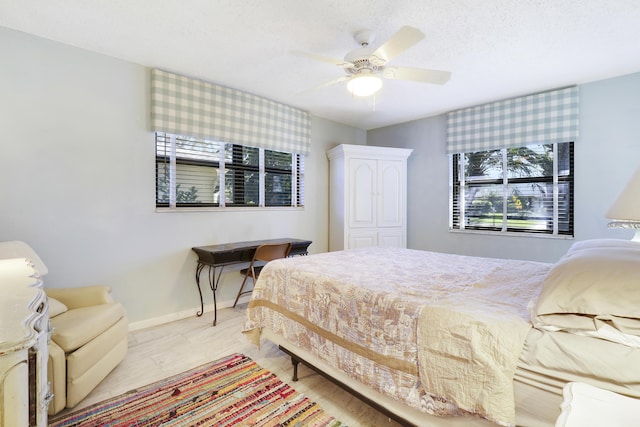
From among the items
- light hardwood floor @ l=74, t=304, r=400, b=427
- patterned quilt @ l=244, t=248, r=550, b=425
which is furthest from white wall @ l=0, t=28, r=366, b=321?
patterned quilt @ l=244, t=248, r=550, b=425

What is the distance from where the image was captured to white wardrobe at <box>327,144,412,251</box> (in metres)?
4.08

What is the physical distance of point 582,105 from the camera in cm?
306

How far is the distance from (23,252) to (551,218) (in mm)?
4667

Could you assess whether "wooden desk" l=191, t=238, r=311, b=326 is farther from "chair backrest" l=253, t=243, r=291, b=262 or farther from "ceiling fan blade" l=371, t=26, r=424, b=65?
"ceiling fan blade" l=371, t=26, r=424, b=65

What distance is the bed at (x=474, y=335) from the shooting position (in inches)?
38.5

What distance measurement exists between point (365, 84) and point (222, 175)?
1957 mm

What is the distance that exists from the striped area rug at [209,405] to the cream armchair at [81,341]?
0.15 metres

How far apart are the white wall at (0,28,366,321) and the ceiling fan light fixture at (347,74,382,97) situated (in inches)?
79.9

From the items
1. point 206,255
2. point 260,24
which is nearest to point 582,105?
point 260,24

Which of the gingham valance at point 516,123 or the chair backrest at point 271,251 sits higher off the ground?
the gingham valance at point 516,123

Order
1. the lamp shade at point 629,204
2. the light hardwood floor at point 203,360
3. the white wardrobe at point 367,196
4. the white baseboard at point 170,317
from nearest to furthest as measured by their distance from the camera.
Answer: the lamp shade at point 629,204, the light hardwood floor at point 203,360, the white baseboard at point 170,317, the white wardrobe at point 367,196

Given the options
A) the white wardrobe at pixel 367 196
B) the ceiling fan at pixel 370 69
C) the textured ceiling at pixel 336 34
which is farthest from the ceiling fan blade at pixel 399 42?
the white wardrobe at pixel 367 196

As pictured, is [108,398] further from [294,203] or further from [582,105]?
[582,105]

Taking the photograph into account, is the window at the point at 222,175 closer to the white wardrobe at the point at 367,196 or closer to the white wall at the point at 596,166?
the white wardrobe at the point at 367,196
